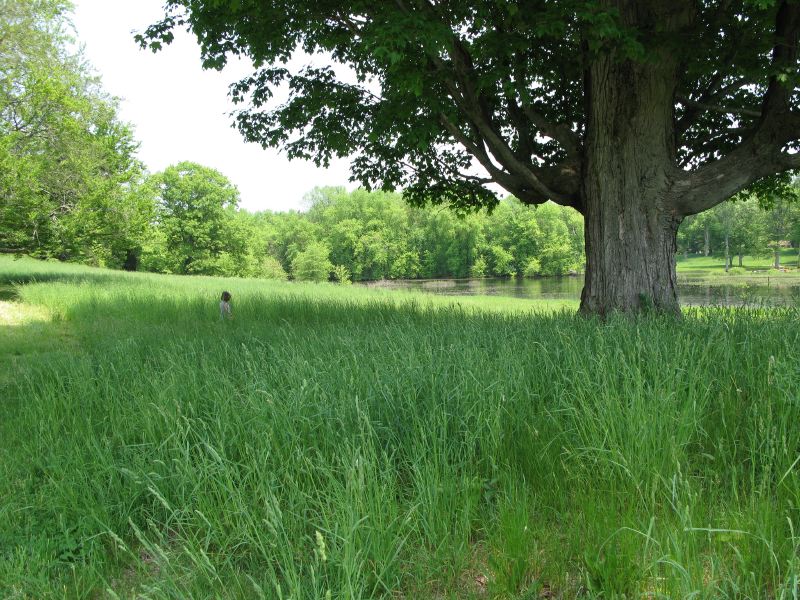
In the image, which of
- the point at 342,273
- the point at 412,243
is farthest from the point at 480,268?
the point at 342,273

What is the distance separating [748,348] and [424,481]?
3113mm

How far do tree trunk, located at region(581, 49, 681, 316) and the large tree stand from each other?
A: 17 millimetres

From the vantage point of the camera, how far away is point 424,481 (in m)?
2.70

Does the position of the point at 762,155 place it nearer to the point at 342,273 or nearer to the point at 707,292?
the point at 707,292

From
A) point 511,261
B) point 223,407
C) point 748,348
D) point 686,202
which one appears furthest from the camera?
point 511,261

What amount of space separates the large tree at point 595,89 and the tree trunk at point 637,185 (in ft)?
0.06

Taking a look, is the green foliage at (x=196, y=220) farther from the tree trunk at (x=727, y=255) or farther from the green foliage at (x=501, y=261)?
the tree trunk at (x=727, y=255)

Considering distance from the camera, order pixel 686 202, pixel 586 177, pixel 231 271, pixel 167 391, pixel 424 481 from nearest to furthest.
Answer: pixel 424 481
pixel 167 391
pixel 686 202
pixel 586 177
pixel 231 271

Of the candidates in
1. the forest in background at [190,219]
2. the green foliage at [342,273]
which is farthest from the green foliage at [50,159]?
the green foliage at [342,273]

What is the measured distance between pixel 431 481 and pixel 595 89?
296 inches

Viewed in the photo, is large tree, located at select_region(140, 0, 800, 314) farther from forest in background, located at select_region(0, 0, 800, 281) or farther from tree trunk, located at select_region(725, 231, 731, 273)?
tree trunk, located at select_region(725, 231, 731, 273)

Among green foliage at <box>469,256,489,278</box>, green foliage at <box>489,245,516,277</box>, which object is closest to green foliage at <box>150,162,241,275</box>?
green foliage at <box>469,256,489,278</box>

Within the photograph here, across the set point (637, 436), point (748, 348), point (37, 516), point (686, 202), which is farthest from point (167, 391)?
point (686, 202)

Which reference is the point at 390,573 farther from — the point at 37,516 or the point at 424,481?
the point at 37,516
